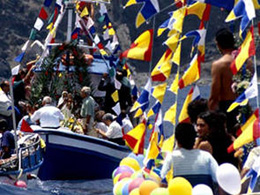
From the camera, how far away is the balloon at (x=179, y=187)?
26.5 ft

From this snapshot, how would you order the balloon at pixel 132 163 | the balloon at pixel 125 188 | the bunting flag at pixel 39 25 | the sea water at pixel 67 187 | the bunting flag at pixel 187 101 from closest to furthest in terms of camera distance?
the bunting flag at pixel 187 101 < the balloon at pixel 125 188 < the balloon at pixel 132 163 < the sea water at pixel 67 187 < the bunting flag at pixel 39 25

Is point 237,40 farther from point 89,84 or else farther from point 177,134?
point 89,84

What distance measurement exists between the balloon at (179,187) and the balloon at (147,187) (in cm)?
70

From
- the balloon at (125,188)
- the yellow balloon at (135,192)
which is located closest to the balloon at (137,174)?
the balloon at (125,188)

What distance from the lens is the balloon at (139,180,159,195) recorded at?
883cm

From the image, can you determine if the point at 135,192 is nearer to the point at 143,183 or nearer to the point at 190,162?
the point at 143,183

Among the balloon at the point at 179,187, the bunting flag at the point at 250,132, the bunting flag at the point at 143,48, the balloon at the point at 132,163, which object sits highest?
the bunting flag at the point at 143,48

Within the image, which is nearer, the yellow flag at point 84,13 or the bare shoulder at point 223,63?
the bare shoulder at point 223,63

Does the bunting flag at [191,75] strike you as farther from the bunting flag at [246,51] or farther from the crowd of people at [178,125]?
the bunting flag at [246,51]

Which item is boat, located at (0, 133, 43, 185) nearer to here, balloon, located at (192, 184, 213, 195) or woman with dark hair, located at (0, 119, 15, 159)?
woman with dark hair, located at (0, 119, 15, 159)

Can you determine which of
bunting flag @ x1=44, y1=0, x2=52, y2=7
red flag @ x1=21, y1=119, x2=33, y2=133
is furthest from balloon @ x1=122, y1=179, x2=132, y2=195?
bunting flag @ x1=44, y1=0, x2=52, y2=7

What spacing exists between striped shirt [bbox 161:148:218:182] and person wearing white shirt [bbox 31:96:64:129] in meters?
8.61

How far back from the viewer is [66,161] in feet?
59.8

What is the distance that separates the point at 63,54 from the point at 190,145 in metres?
11.0
